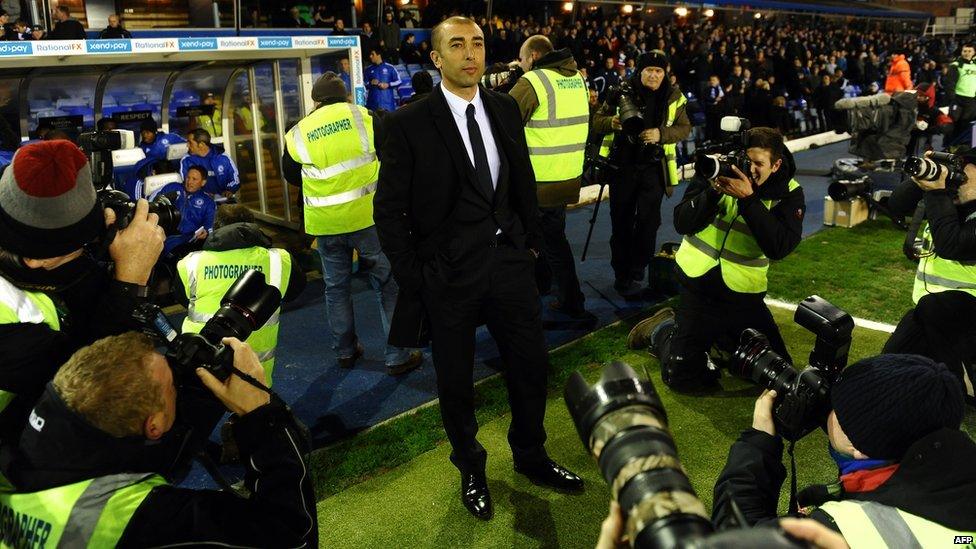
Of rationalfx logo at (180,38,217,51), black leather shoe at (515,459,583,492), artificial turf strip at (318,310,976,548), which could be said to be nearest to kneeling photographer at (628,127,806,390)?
artificial turf strip at (318,310,976,548)

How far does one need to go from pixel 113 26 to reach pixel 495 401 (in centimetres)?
859

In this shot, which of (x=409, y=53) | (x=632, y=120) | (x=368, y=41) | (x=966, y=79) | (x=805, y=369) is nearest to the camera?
(x=805, y=369)

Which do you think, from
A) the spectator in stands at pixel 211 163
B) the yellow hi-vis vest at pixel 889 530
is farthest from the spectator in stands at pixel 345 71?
the yellow hi-vis vest at pixel 889 530

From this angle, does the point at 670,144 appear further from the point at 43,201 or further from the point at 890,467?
the point at 43,201

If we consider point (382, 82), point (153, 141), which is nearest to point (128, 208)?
point (153, 141)

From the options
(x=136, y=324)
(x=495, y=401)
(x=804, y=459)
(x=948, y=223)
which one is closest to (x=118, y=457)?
(x=136, y=324)

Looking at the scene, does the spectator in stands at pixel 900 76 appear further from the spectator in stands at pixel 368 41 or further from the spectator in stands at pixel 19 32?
the spectator in stands at pixel 19 32

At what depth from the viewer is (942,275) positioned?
147 inches

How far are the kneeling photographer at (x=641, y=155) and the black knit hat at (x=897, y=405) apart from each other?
395cm

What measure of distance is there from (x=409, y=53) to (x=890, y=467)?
12410 millimetres

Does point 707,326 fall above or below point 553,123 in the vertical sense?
below

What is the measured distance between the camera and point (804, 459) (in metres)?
3.67

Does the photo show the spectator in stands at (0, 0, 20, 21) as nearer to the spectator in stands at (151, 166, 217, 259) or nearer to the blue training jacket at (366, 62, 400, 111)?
the blue training jacket at (366, 62, 400, 111)

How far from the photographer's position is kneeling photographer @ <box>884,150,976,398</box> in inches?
138
